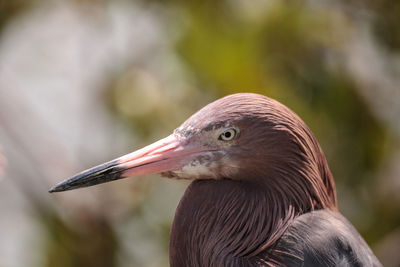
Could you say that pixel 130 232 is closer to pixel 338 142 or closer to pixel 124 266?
pixel 124 266

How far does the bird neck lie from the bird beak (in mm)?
113

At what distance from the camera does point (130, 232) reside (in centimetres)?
507

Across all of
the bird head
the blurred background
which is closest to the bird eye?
the bird head

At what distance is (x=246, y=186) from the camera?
2229 millimetres

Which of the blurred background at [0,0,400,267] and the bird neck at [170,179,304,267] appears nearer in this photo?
the bird neck at [170,179,304,267]

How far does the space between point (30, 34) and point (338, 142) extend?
7.89 feet

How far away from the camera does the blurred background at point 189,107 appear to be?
4.95 metres

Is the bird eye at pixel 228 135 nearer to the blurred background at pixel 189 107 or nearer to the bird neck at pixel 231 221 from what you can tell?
the bird neck at pixel 231 221

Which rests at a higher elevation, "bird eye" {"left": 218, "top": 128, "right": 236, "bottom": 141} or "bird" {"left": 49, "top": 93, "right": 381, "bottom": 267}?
"bird eye" {"left": 218, "top": 128, "right": 236, "bottom": 141}

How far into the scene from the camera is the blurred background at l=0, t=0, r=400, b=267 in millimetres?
4945

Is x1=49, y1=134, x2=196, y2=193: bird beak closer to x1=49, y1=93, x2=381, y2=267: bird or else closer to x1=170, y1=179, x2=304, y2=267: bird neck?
x1=49, y1=93, x2=381, y2=267: bird

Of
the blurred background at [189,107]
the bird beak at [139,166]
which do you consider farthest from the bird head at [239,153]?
the blurred background at [189,107]

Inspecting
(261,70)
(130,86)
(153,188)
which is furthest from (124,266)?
(261,70)

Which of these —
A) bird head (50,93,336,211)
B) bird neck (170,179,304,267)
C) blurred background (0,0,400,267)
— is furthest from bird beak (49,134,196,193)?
blurred background (0,0,400,267)
